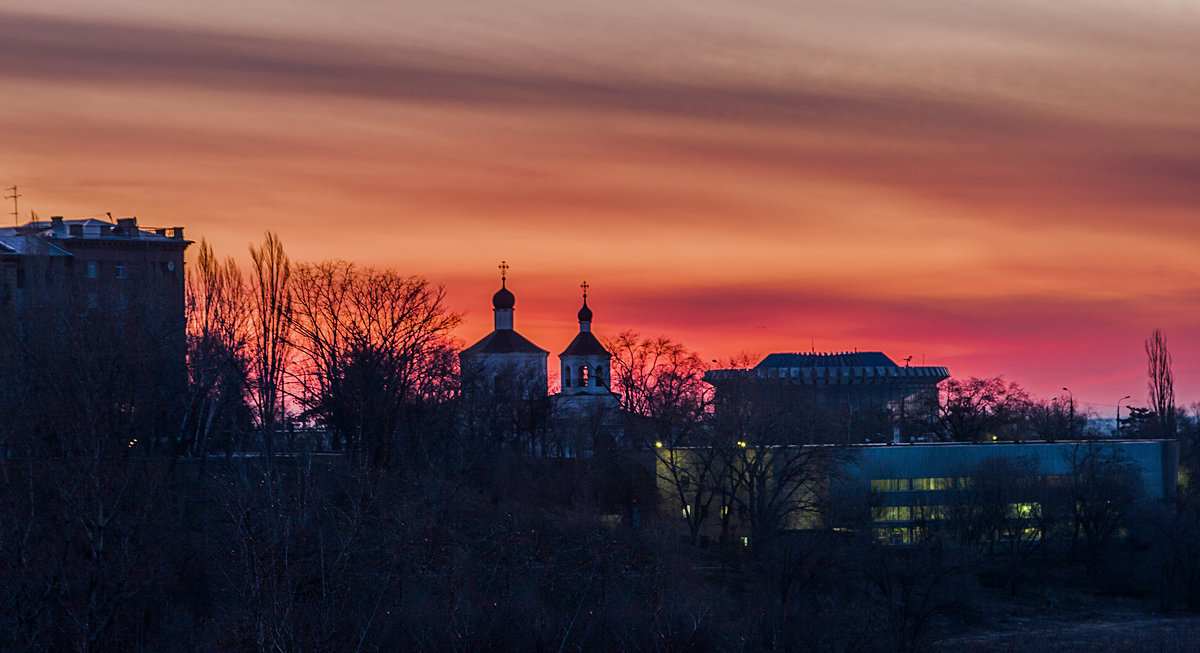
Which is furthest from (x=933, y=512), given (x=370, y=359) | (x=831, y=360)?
(x=831, y=360)

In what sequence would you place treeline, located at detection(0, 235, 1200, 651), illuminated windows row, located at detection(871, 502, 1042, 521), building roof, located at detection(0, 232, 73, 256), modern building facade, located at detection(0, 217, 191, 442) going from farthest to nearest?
building roof, located at detection(0, 232, 73, 256)
illuminated windows row, located at detection(871, 502, 1042, 521)
modern building facade, located at detection(0, 217, 191, 442)
treeline, located at detection(0, 235, 1200, 651)

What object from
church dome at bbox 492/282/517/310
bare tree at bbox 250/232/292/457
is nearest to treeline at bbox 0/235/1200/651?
bare tree at bbox 250/232/292/457

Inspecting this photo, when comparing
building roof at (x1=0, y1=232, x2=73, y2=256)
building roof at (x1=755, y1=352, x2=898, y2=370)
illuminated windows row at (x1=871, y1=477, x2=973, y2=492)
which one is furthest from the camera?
building roof at (x1=755, y1=352, x2=898, y2=370)

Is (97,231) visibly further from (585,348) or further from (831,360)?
(831,360)

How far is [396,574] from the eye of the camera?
144 ft

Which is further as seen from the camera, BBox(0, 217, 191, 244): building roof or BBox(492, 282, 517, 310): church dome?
BBox(492, 282, 517, 310): church dome

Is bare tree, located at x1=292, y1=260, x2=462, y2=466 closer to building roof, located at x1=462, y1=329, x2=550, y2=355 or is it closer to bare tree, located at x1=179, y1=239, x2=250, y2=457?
bare tree, located at x1=179, y1=239, x2=250, y2=457

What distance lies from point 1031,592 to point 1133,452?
668 inches

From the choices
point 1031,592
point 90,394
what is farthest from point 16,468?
point 1031,592

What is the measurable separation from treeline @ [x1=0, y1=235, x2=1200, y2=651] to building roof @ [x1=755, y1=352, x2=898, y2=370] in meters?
47.1

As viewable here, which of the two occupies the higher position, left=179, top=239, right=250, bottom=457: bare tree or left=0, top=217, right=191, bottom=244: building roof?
left=0, top=217, right=191, bottom=244: building roof

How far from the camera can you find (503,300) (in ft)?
368

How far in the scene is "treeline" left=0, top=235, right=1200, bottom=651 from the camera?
40125 mm

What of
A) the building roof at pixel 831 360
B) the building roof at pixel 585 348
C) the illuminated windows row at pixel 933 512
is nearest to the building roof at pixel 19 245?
the building roof at pixel 585 348
